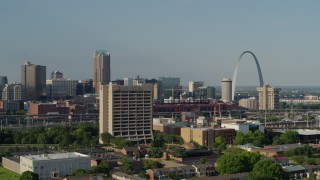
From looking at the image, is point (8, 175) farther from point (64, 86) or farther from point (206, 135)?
point (64, 86)

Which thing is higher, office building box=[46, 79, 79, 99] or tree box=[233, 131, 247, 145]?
office building box=[46, 79, 79, 99]

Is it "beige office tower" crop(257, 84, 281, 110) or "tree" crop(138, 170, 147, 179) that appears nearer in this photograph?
"tree" crop(138, 170, 147, 179)

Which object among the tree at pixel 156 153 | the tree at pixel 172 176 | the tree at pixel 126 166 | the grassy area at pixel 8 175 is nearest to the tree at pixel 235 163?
the tree at pixel 172 176

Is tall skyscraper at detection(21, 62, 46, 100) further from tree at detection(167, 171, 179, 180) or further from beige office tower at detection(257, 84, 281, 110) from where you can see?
tree at detection(167, 171, 179, 180)

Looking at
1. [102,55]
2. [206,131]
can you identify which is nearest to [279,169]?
[206,131]

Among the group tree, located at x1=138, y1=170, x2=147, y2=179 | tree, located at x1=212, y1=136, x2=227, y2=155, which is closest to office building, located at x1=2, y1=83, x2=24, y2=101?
tree, located at x1=212, y1=136, x2=227, y2=155

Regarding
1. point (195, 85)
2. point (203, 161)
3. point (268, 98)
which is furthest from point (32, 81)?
point (203, 161)

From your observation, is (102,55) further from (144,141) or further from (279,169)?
(279,169)
